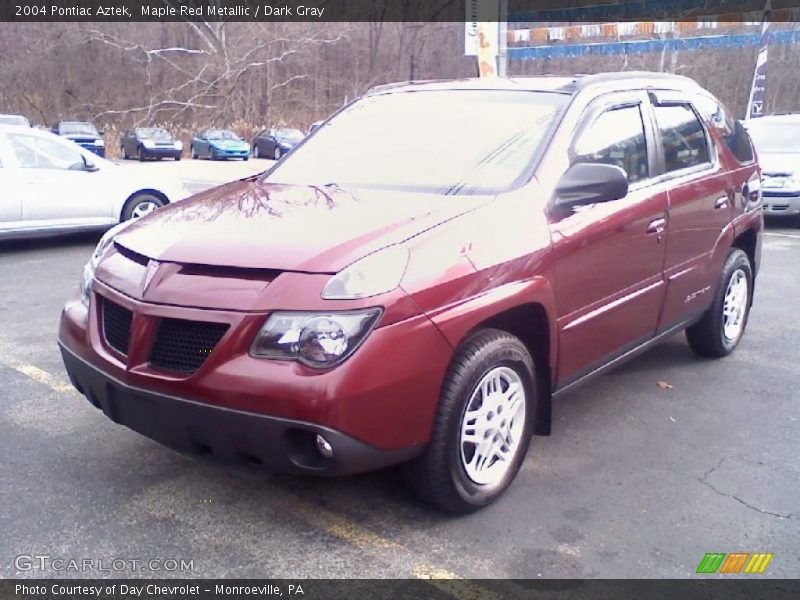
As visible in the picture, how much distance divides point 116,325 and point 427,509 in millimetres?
1486

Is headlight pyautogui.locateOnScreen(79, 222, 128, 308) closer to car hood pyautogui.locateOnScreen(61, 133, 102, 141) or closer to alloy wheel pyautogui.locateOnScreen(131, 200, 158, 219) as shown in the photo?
alloy wheel pyautogui.locateOnScreen(131, 200, 158, 219)

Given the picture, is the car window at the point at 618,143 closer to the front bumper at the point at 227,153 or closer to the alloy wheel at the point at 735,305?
the alloy wheel at the point at 735,305

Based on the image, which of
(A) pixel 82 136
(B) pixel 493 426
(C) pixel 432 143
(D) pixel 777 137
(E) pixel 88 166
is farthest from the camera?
(A) pixel 82 136

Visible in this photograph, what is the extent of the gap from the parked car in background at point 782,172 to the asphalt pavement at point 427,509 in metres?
Result: 8.16

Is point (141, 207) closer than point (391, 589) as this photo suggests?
No

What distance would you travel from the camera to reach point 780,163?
39.7 feet

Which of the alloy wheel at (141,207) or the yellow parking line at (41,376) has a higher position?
the alloy wheel at (141,207)

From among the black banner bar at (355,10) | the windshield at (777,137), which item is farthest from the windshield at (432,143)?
the black banner bar at (355,10)

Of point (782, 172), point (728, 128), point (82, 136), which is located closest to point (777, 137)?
point (782, 172)

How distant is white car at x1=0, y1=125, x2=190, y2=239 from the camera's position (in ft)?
30.3

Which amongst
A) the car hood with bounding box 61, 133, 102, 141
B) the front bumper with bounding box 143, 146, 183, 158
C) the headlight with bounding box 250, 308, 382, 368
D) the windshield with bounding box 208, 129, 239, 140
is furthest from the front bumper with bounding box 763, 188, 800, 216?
the car hood with bounding box 61, 133, 102, 141

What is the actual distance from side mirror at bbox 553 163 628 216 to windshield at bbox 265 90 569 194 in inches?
8.5

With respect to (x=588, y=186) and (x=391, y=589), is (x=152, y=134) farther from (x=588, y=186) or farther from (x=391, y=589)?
(x=391, y=589)

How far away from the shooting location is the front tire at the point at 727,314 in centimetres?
524
